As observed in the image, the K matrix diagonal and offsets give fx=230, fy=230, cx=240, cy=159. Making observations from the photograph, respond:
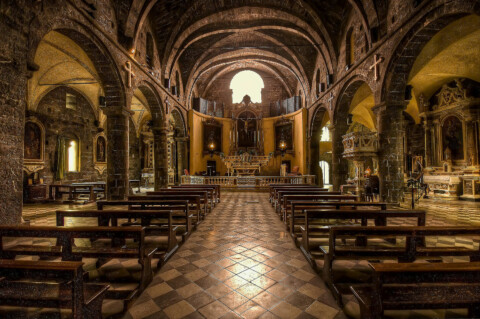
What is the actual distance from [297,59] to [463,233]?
16.6 m

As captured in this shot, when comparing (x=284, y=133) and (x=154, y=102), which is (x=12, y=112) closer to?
(x=154, y=102)

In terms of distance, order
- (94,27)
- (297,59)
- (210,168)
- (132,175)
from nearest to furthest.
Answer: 1. (94,27)
2. (297,59)
3. (132,175)
4. (210,168)

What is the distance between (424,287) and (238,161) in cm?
1411

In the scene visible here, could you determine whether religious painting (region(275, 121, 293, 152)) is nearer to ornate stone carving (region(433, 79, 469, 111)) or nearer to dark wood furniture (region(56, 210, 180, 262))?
ornate stone carving (region(433, 79, 469, 111))

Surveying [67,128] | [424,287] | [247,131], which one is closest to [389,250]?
[424,287]

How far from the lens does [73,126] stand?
45.2ft

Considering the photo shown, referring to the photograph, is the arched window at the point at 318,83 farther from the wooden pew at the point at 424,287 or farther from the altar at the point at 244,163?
the wooden pew at the point at 424,287

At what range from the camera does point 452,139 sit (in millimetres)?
11922

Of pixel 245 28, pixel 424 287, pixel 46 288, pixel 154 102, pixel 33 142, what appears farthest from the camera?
pixel 245 28

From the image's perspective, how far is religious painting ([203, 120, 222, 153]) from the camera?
66.6ft

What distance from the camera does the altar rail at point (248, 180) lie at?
45.5 ft

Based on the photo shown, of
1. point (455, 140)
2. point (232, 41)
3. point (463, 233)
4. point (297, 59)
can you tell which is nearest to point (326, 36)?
point (297, 59)

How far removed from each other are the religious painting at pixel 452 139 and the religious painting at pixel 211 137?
15482 mm

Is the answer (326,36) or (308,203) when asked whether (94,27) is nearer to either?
(308,203)
